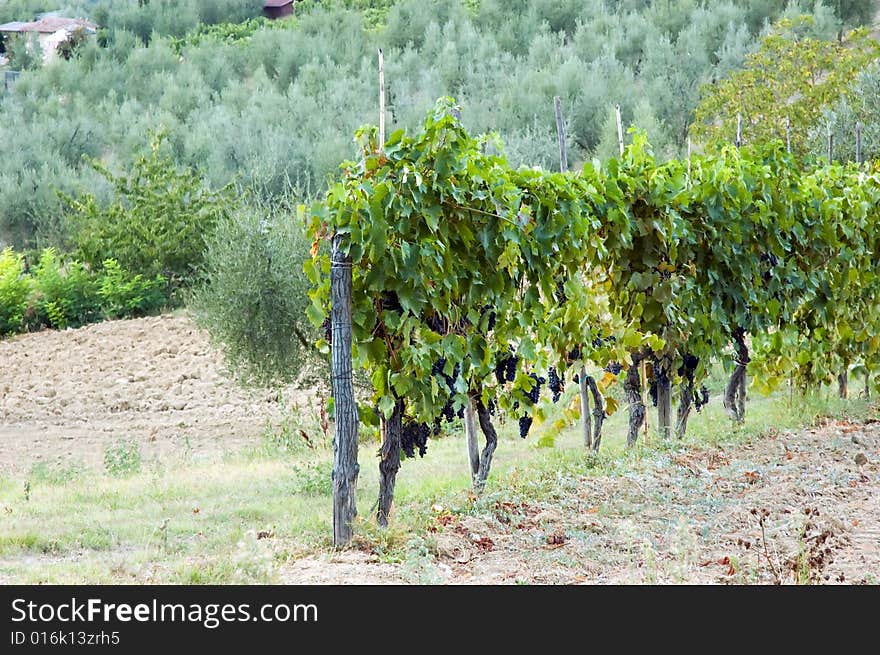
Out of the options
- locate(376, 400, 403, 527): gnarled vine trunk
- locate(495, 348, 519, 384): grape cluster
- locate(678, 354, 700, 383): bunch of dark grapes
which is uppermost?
locate(495, 348, 519, 384): grape cluster

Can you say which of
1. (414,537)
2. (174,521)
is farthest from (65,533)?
(414,537)

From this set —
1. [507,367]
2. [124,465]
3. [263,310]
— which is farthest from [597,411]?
[263,310]

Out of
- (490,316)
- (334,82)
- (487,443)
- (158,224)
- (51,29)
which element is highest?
(51,29)

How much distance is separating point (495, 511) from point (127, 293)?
15184mm

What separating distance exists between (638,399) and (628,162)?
1703mm

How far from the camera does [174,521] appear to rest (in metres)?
6.43

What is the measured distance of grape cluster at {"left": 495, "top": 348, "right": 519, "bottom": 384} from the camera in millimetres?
6113

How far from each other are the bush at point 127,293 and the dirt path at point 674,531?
14347mm

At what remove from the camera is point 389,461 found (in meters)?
5.52

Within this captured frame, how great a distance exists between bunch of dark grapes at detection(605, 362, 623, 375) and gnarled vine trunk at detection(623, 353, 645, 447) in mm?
79

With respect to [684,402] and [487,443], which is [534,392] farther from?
[684,402]

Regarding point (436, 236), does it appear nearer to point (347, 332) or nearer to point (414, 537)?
point (347, 332)

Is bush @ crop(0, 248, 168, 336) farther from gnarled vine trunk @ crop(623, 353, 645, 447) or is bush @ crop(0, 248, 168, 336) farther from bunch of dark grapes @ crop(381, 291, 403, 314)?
bunch of dark grapes @ crop(381, 291, 403, 314)

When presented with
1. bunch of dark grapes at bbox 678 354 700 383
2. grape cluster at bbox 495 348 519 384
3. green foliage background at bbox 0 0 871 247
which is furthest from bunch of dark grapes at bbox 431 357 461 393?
green foliage background at bbox 0 0 871 247
